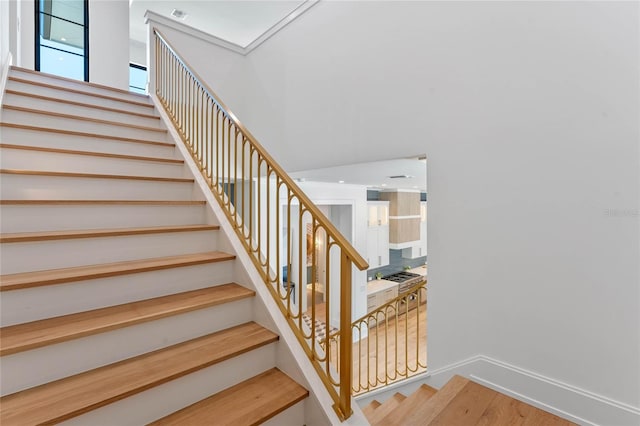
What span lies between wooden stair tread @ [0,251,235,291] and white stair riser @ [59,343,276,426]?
23.3 inches

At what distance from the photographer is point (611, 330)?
1.66 metres

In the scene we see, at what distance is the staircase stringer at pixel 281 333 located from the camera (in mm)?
1378

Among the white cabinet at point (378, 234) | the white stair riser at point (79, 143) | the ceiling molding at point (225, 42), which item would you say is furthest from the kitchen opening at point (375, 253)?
the white stair riser at point (79, 143)

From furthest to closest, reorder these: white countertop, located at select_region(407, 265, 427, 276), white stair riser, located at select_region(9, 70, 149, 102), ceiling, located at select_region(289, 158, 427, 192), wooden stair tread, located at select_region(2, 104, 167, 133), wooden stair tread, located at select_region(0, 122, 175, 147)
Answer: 1. white countertop, located at select_region(407, 265, 427, 276)
2. ceiling, located at select_region(289, 158, 427, 192)
3. white stair riser, located at select_region(9, 70, 149, 102)
4. wooden stair tread, located at select_region(2, 104, 167, 133)
5. wooden stair tread, located at select_region(0, 122, 175, 147)

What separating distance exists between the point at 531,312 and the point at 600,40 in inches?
62.4

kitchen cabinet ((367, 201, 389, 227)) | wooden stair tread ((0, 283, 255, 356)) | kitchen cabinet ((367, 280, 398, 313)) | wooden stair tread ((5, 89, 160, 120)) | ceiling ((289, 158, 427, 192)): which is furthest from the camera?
kitchen cabinet ((367, 201, 389, 227))

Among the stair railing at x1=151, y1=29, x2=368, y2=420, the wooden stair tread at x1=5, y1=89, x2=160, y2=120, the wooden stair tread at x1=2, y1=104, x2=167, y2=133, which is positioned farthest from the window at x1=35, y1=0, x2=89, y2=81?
the wooden stair tread at x1=2, y1=104, x2=167, y2=133

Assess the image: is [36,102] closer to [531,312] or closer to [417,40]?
[417,40]

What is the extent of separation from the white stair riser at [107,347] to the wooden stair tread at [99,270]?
297 mm

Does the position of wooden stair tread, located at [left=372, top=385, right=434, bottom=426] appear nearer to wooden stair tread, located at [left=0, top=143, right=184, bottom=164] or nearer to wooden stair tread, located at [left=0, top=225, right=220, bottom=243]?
wooden stair tread, located at [left=0, top=225, right=220, bottom=243]

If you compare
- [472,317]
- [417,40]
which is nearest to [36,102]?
[417,40]

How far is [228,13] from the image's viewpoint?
4516 mm

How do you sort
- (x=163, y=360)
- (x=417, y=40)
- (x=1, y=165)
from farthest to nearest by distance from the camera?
(x=417, y=40) < (x=1, y=165) < (x=163, y=360)

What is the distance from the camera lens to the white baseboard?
64.9 inches
